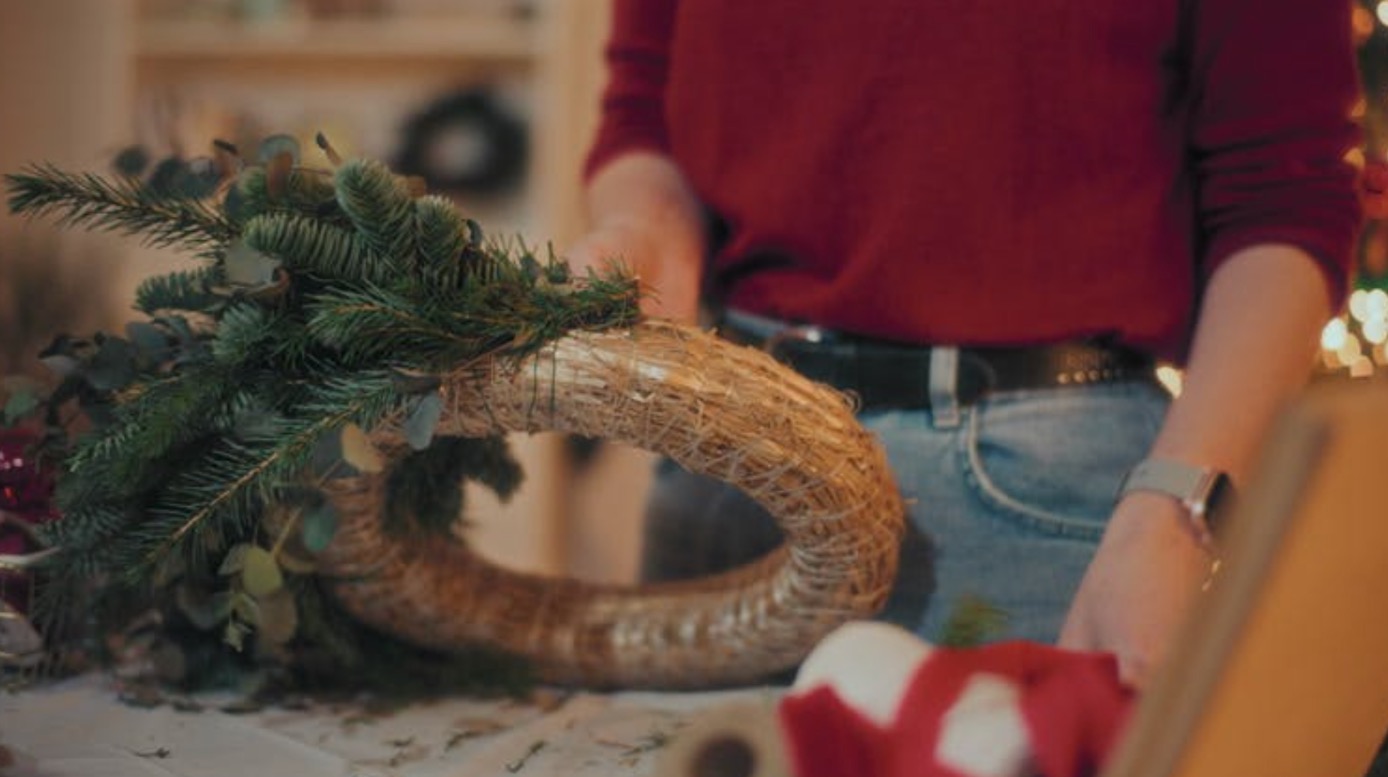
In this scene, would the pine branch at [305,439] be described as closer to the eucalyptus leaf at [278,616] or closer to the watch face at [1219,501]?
the eucalyptus leaf at [278,616]

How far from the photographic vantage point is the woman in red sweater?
88cm

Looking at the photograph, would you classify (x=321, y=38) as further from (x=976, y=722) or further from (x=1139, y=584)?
(x=976, y=722)

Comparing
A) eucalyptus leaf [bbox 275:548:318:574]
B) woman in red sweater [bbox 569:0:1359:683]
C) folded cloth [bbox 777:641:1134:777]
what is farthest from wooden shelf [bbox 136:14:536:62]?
folded cloth [bbox 777:641:1134:777]

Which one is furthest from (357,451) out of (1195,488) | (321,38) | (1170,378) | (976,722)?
(321,38)

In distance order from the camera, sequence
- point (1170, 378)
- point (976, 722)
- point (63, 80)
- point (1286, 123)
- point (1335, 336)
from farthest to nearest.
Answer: point (63, 80) → point (1335, 336) → point (1170, 378) → point (1286, 123) → point (976, 722)

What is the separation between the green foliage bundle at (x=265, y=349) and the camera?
0.67 m

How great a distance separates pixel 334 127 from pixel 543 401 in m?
2.47

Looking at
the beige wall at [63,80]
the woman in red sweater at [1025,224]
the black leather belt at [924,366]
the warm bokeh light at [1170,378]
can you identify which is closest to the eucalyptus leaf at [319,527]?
the woman in red sweater at [1025,224]

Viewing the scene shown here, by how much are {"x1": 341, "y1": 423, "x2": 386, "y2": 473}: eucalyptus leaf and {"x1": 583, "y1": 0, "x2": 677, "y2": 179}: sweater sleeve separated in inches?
18.5

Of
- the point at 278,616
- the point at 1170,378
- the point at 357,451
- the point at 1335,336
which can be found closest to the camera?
the point at 357,451

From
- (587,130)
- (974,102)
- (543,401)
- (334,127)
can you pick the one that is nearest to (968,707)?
(543,401)

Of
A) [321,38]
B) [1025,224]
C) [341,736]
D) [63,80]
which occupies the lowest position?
[341,736]

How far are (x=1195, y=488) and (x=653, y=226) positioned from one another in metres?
0.42

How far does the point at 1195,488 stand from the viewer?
743 millimetres
